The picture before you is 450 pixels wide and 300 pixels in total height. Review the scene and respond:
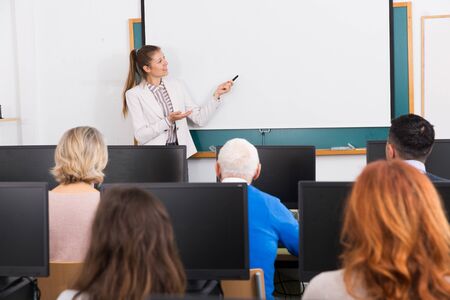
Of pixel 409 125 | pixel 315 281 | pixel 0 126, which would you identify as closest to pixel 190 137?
pixel 0 126

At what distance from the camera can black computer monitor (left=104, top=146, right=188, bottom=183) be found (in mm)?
→ 3473

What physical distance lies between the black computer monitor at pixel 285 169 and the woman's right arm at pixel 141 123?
1.55 metres

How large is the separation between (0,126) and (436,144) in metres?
3.55

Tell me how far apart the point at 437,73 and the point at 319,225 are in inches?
127

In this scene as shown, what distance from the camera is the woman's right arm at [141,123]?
483 cm

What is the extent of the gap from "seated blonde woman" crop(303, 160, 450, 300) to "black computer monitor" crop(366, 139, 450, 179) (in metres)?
2.07

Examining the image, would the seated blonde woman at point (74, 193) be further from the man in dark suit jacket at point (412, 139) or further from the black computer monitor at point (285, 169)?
the man in dark suit jacket at point (412, 139)

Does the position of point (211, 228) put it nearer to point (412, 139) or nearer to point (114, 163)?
point (412, 139)

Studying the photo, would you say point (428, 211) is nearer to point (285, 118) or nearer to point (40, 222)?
point (40, 222)

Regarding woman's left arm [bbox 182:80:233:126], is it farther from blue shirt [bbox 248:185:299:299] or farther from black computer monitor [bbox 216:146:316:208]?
blue shirt [bbox 248:185:299:299]

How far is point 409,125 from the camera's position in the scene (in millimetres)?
2814


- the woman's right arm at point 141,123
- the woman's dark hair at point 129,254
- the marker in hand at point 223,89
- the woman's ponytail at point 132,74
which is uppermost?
the woman's ponytail at point 132,74

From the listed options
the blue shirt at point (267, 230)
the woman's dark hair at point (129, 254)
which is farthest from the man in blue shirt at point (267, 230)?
the woman's dark hair at point (129, 254)

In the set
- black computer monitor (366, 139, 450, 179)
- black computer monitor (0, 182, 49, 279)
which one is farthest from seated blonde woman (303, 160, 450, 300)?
black computer monitor (366, 139, 450, 179)
